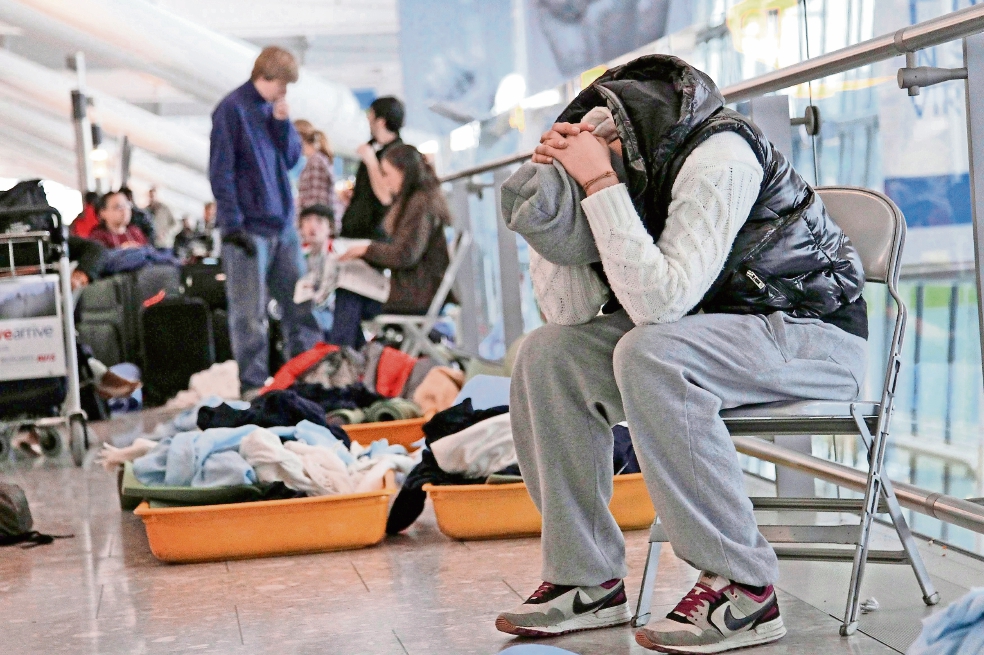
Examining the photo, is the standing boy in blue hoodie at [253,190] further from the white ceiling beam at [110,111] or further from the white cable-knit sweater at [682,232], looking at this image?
the white ceiling beam at [110,111]

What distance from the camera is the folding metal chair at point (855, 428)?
1921 mm

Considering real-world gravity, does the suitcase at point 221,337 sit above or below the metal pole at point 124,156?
below

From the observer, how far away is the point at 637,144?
1.97 m

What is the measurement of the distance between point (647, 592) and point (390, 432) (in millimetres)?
2255

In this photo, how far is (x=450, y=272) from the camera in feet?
18.3

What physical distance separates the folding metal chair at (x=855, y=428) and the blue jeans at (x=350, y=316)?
392 centimetres

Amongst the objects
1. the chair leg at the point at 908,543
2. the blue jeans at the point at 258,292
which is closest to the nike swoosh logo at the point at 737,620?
the chair leg at the point at 908,543

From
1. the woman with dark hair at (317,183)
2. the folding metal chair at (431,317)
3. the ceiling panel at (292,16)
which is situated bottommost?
the folding metal chair at (431,317)

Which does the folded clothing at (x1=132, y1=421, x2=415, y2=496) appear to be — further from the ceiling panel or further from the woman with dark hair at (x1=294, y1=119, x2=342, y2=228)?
the ceiling panel

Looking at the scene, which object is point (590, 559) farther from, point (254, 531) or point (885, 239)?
point (254, 531)

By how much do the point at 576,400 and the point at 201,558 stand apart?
1.29 m

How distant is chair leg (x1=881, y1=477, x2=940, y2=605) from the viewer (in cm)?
200

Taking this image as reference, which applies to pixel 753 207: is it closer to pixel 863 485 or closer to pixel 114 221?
pixel 863 485

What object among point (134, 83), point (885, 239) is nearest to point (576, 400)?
point (885, 239)
